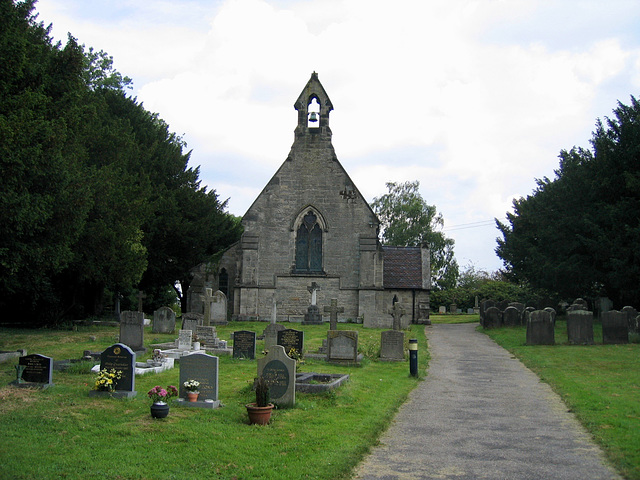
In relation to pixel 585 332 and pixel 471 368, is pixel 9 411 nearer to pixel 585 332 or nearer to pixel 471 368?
pixel 471 368

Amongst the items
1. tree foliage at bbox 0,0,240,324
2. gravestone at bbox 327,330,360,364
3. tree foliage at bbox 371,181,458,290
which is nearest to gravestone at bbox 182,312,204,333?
tree foliage at bbox 0,0,240,324

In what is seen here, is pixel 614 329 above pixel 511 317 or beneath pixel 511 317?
beneath

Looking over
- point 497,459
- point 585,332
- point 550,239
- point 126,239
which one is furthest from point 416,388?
point 550,239

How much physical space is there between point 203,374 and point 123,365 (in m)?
1.76

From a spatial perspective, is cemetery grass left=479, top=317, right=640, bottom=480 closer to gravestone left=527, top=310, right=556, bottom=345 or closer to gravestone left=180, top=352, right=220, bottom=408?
gravestone left=527, top=310, right=556, bottom=345

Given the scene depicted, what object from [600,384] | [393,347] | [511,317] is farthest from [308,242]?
[600,384]

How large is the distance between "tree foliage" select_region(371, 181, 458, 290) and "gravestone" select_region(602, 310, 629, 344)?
37.8 meters

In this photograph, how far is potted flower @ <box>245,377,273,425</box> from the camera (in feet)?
32.9

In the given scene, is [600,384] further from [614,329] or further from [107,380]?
[107,380]

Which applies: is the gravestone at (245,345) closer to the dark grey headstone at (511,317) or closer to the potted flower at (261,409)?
the potted flower at (261,409)

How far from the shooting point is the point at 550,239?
33.8 metres

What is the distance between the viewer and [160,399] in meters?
10.7

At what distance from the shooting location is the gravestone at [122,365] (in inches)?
471

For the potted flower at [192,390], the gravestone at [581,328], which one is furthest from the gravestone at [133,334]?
the gravestone at [581,328]
